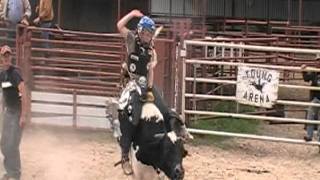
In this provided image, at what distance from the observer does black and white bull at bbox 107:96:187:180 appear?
7.02m

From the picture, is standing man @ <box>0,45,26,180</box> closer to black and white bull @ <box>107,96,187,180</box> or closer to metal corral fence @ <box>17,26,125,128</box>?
black and white bull @ <box>107,96,187,180</box>

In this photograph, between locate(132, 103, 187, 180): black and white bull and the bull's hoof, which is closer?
locate(132, 103, 187, 180): black and white bull

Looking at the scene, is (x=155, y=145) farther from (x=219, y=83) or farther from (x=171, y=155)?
(x=219, y=83)

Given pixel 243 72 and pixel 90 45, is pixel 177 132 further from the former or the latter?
pixel 90 45

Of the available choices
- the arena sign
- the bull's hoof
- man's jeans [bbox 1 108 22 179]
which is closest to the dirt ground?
man's jeans [bbox 1 108 22 179]

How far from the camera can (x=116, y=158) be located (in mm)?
10570

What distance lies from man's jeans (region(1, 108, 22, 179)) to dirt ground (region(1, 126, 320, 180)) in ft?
1.27

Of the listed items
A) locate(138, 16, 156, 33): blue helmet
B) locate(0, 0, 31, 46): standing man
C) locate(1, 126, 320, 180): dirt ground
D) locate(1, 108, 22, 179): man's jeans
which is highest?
locate(0, 0, 31, 46): standing man

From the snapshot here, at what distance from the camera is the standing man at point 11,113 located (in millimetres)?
9023

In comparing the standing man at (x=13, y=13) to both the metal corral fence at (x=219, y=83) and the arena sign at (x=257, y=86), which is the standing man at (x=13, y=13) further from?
the arena sign at (x=257, y=86)

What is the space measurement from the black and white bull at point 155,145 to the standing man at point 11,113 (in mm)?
2165

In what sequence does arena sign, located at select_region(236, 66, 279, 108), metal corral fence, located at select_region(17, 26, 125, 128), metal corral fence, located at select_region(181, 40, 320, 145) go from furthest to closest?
1. metal corral fence, located at select_region(17, 26, 125, 128)
2. arena sign, located at select_region(236, 66, 279, 108)
3. metal corral fence, located at select_region(181, 40, 320, 145)

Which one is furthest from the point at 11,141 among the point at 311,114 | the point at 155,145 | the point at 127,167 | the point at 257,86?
the point at 311,114

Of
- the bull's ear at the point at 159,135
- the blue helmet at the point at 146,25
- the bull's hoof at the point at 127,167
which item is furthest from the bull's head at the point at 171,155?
the blue helmet at the point at 146,25
